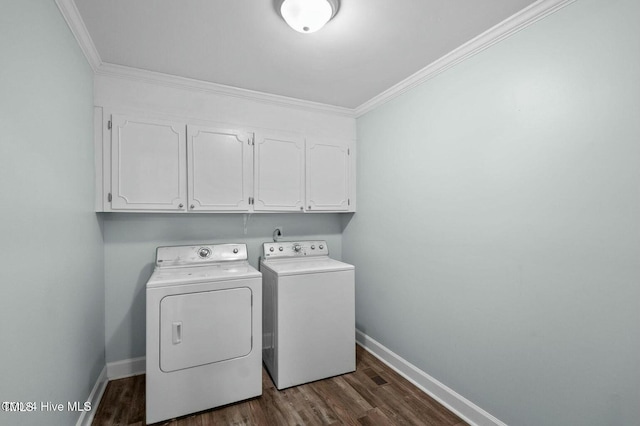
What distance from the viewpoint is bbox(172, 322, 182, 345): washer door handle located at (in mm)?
1937

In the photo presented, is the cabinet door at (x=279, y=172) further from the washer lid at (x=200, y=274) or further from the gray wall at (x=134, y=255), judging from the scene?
the washer lid at (x=200, y=274)

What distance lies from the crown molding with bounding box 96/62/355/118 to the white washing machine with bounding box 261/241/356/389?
5.09 feet

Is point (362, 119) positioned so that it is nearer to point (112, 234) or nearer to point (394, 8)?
point (394, 8)

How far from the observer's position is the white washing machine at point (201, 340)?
190 centimetres

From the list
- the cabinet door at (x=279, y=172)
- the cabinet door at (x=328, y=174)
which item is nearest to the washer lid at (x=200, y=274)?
the cabinet door at (x=279, y=172)

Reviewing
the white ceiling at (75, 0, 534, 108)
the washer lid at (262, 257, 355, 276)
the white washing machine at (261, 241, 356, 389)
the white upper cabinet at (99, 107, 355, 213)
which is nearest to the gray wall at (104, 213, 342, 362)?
the white upper cabinet at (99, 107, 355, 213)

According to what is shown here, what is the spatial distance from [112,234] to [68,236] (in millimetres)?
898

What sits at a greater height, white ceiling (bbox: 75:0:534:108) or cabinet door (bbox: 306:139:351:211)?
white ceiling (bbox: 75:0:534:108)

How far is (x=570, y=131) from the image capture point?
1.43 m

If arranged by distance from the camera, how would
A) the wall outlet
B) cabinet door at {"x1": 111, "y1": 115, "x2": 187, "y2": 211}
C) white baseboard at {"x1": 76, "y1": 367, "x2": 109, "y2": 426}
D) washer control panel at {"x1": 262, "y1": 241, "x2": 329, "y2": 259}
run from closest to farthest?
white baseboard at {"x1": 76, "y1": 367, "x2": 109, "y2": 426}
cabinet door at {"x1": 111, "y1": 115, "x2": 187, "y2": 211}
washer control panel at {"x1": 262, "y1": 241, "x2": 329, "y2": 259}
the wall outlet

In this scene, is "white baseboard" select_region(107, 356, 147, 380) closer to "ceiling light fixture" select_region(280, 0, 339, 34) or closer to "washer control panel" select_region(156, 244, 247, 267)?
"washer control panel" select_region(156, 244, 247, 267)

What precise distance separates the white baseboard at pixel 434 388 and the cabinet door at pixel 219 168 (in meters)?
1.84

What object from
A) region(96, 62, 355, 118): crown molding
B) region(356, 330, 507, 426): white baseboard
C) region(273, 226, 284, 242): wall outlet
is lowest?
region(356, 330, 507, 426): white baseboard

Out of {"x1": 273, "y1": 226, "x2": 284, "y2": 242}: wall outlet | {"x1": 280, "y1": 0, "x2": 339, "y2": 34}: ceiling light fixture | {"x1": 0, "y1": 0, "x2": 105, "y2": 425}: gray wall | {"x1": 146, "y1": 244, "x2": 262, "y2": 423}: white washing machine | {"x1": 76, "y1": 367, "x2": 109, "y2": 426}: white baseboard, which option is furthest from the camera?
{"x1": 273, "y1": 226, "x2": 284, "y2": 242}: wall outlet
